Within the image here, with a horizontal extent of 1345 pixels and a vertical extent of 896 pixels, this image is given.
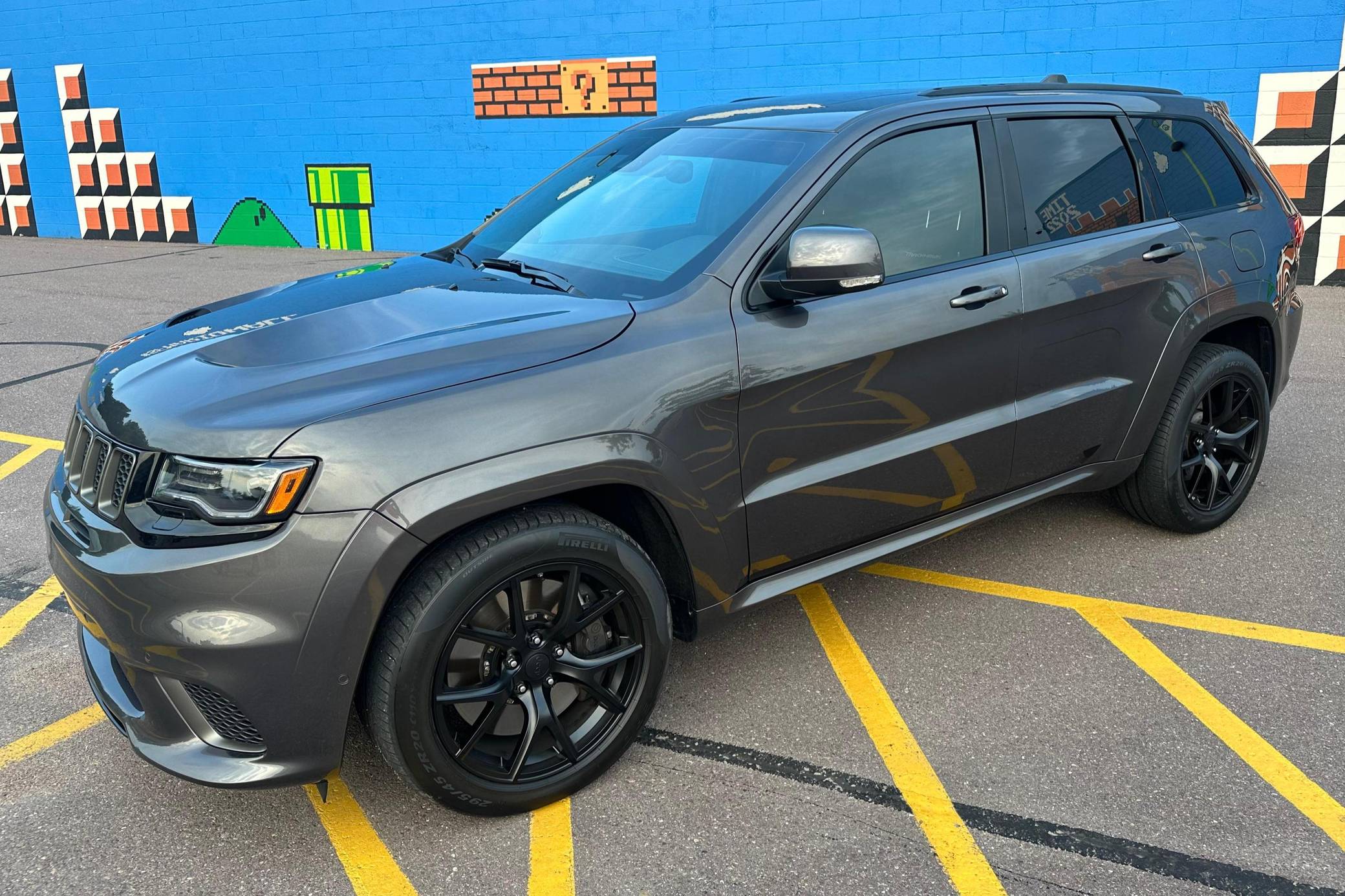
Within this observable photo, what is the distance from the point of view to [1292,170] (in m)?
9.88

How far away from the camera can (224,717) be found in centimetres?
252

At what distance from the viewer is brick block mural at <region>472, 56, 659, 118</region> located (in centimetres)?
1268

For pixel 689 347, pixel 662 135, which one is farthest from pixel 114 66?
pixel 689 347

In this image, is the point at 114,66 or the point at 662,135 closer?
the point at 662,135

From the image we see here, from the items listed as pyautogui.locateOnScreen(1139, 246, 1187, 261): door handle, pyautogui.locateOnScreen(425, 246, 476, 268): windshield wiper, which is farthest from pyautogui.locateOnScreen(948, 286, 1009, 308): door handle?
pyautogui.locateOnScreen(425, 246, 476, 268): windshield wiper

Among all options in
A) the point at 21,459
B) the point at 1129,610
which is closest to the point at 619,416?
the point at 1129,610

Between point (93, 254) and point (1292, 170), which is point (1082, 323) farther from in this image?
point (93, 254)

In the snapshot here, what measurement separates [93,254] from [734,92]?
9.56 meters

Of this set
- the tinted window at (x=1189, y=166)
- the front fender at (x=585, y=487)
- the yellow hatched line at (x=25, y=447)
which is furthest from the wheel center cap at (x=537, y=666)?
the yellow hatched line at (x=25, y=447)

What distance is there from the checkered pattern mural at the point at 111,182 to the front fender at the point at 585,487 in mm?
15471

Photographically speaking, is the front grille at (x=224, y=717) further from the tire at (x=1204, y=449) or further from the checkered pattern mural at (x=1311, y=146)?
the checkered pattern mural at (x=1311, y=146)

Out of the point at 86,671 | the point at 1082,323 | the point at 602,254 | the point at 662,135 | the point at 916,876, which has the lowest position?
the point at 916,876

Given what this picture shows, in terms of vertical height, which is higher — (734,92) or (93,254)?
(734,92)

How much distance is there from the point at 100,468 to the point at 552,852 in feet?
4.88
